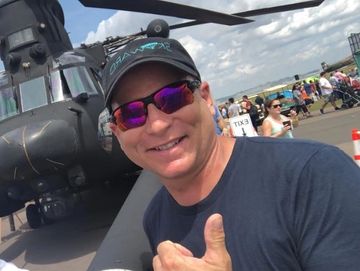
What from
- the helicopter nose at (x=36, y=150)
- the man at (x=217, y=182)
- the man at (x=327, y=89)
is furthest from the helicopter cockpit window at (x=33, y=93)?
the man at (x=327, y=89)

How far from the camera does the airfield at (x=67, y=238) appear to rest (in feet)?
24.4

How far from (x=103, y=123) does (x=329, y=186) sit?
6.64 m

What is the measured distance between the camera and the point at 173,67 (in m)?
1.79

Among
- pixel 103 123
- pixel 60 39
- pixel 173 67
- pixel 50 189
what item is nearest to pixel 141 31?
pixel 60 39

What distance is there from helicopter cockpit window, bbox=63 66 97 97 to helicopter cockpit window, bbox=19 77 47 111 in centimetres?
49

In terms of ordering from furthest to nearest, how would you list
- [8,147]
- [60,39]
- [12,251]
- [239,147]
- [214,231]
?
[60,39], [12,251], [8,147], [239,147], [214,231]

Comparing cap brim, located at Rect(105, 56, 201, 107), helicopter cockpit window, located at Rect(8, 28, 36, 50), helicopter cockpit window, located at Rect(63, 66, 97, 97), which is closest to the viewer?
cap brim, located at Rect(105, 56, 201, 107)

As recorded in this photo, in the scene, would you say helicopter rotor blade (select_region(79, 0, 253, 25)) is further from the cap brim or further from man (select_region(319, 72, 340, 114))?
man (select_region(319, 72, 340, 114))

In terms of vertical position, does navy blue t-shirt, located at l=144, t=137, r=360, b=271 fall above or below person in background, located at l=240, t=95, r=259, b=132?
above

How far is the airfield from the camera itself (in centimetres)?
745

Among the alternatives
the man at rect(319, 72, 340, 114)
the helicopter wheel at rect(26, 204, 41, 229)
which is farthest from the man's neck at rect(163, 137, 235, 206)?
the man at rect(319, 72, 340, 114)

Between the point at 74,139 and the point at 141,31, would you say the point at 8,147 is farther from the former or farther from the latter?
the point at 141,31

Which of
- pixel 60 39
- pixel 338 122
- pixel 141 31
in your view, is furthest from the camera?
pixel 338 122

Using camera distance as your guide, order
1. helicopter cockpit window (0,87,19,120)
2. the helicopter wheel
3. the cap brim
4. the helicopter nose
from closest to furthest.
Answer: the cap brim < the helicopter nose < helicopter cockpit window (0,87,19,120) < the helicopter wheel
